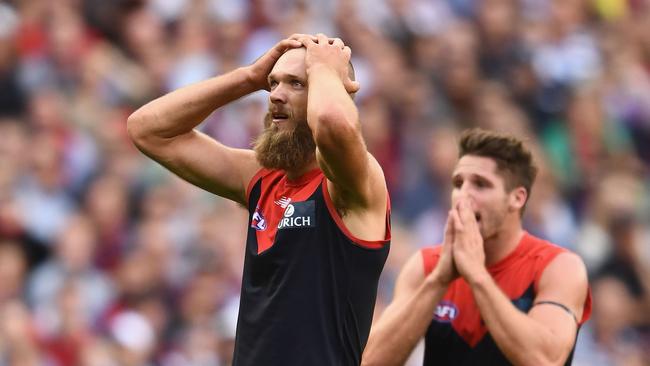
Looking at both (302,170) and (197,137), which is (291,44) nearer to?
(302,170)

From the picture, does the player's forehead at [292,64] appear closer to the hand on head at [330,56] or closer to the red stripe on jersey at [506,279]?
the hand on head at [330,56]

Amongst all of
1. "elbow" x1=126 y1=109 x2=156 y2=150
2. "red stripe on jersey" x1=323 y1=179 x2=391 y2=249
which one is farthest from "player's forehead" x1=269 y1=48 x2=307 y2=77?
"elbow" x1=126 y1=109 x2=156 y2=150

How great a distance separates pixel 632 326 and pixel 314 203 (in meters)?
6.47

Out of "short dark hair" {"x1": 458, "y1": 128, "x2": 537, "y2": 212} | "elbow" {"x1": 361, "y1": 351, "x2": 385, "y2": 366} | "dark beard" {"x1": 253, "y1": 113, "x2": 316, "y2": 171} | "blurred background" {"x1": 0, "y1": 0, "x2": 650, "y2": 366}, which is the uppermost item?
"blurred background" {"x1": 0, "y1": 0, "x2": 650, "y2": 366}

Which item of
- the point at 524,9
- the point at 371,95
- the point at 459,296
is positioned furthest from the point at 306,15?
the point at 459,296

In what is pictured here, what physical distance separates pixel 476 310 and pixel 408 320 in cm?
44

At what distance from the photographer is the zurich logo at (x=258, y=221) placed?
546 centimetres

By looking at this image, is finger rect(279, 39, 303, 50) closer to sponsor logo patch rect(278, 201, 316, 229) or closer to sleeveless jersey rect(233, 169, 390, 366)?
sleeveless jersey rect(233, 169, 390, 366)

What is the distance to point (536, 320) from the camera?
6.26 meters

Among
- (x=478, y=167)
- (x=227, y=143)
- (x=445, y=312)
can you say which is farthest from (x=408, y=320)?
(x=227, y=143)

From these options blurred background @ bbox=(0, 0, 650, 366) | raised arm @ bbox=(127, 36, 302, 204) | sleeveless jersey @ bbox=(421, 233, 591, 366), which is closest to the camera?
raised arm @ bbox=(127, 36, 302, 204)

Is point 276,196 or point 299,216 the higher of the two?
point 276,196

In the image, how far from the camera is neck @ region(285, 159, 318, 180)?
5.49 m

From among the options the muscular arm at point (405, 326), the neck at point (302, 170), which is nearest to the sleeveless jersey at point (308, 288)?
the neck at point (302, 170)
